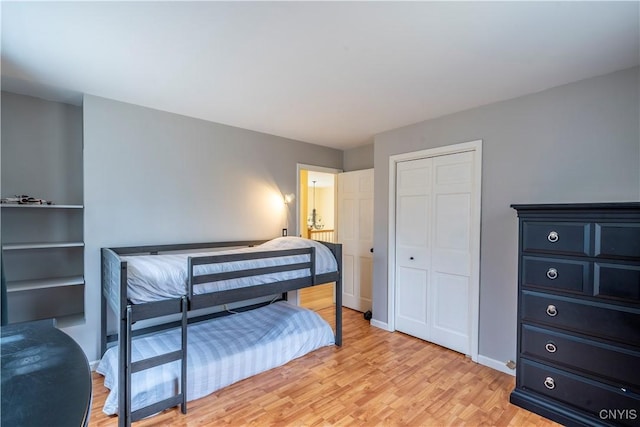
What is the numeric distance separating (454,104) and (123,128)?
10.2 feet

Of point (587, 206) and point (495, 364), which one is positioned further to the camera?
point (495, 364)

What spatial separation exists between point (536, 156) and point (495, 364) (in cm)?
188

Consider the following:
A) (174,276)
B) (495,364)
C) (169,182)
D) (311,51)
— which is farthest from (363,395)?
(169,182)

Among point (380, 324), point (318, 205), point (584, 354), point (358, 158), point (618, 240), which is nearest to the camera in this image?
point (618, 240)

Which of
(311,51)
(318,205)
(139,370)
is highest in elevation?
(311,51)

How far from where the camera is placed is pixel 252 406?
2174 mm

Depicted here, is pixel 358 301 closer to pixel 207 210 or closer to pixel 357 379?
pixel 357 379

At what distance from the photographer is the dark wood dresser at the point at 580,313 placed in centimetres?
179

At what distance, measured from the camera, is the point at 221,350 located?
251 cm

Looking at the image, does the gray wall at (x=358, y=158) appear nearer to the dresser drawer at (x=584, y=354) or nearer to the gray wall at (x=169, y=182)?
the gray wall at (x=169, y=182)

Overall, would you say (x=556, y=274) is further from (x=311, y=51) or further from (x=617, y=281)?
(x=311, y=51)

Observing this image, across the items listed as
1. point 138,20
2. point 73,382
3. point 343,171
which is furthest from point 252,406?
point 343,171

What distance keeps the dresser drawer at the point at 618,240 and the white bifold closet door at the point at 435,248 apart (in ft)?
3.54

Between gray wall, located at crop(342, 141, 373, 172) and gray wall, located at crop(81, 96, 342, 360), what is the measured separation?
3.40 ft
